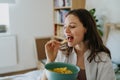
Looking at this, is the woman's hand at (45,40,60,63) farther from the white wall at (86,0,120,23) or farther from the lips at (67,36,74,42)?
the white wall at (86,0,120,23)

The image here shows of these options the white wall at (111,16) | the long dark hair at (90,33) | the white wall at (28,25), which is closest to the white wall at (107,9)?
→ the white wall at (111,16)

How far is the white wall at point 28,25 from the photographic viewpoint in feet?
10.2

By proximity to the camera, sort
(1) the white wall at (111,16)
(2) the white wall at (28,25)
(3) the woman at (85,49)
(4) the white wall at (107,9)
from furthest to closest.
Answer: (2) the white wall at (28,25), (4) the white wall at (107,9), (1) the white wall at (111,16), (3) the woman at (85,49)

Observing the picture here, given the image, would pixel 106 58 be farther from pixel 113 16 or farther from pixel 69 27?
pixel 113 16

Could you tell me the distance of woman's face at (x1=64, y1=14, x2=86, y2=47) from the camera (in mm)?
1069

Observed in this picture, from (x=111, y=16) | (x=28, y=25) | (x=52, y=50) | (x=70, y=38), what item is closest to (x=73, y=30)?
(x=70, y=38)

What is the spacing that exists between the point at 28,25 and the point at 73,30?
2.24 metres

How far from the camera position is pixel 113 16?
2.40m

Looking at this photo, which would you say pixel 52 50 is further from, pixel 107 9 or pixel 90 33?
pixel 107 9

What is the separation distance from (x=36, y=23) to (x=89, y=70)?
232 cm

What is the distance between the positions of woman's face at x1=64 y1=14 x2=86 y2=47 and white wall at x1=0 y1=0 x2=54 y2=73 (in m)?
2.15

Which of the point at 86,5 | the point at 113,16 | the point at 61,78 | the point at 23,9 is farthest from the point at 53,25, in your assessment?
→ the point at 61,78

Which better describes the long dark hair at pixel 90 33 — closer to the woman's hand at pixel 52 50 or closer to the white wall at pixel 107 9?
the woman's hand at pixel 52 50

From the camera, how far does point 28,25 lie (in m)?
3.22
